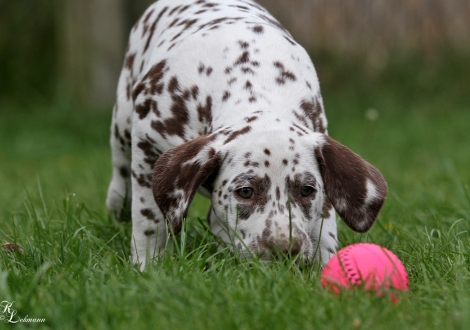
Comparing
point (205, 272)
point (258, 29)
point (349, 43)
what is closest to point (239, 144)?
point (205, 272)

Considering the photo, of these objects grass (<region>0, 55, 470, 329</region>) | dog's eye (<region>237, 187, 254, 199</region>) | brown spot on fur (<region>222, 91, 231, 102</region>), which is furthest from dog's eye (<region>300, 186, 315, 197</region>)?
brown spot on fur (<region>222, 91, 231, 102</region>)

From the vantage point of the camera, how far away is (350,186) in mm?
3846

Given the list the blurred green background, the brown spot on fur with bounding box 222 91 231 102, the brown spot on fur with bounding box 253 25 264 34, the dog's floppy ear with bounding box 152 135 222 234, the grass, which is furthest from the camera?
the blurred green background

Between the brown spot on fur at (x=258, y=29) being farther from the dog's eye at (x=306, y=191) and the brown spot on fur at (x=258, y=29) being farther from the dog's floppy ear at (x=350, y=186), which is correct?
the dog's eye at (x=306, y=191)

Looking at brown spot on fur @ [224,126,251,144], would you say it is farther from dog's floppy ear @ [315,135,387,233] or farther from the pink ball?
the pink ball

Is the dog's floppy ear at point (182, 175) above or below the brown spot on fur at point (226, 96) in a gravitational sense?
below

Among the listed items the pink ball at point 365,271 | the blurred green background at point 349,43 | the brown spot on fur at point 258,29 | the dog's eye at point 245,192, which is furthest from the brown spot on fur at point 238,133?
the blurred green background at point 349,43

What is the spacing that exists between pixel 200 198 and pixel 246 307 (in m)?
3.54

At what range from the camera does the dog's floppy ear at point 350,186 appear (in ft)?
12.6

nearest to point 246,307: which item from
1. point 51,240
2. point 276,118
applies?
point 276,118

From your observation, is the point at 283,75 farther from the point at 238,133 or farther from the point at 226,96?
the point at 238,133

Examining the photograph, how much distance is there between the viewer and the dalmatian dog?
3.71 meters

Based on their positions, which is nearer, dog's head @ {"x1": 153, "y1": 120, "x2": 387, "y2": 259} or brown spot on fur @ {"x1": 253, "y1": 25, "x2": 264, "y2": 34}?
dog's head @ {"x1": 153, "y1": 120, "x2": 387, "y2": 259}

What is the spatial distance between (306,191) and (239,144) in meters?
0.40
